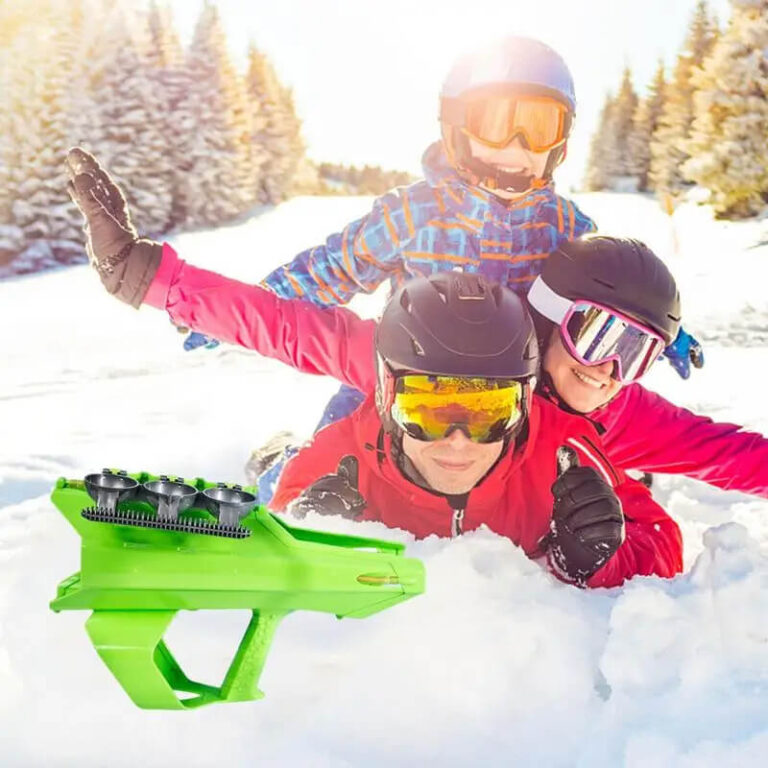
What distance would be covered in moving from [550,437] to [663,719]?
116 cm

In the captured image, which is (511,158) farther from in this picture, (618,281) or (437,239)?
(618,281)

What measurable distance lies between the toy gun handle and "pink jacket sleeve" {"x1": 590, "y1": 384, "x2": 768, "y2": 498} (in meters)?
1.86

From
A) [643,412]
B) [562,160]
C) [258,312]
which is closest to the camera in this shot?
[258,312]

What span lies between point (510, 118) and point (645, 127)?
130 feet

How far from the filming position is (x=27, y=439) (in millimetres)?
5699

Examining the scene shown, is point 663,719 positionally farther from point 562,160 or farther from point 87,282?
point 87,282

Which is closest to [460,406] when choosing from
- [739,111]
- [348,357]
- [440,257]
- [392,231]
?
[348,357]

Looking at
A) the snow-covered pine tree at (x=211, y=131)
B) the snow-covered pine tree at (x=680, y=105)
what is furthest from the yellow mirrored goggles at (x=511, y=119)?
the snow-covered pine tree at (x=680, y=105)

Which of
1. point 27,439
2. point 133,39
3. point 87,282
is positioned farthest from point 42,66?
point 27,439

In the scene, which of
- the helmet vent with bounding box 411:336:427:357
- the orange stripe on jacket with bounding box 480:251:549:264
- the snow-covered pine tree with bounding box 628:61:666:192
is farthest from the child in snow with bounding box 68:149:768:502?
the snow-covered pine tree with bounding box 628:61:666:192

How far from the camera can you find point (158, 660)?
1702mm

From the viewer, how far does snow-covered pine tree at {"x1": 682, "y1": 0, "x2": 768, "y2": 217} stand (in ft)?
65.1

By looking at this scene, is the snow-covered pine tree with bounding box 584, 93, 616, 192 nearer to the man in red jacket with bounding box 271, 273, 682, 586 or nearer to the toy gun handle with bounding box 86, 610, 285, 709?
the man in red jacket with bounding box 271, 273, 682, 586

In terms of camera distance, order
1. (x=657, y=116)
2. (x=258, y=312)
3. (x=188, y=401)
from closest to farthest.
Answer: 1. (x=258, y=312)
2. (x=188, y=401)
3. (x=657, y=116)
